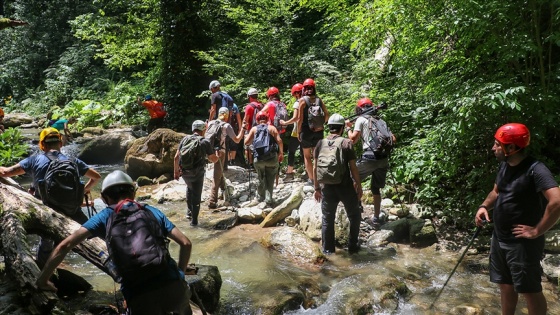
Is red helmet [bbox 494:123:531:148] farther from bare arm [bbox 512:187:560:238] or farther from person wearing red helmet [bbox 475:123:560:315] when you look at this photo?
bare arm [bbox 512:187:560:238]

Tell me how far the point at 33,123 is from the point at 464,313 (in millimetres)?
23500

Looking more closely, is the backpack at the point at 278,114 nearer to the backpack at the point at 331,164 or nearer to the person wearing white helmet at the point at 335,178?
the person wearing white helmet at the point at 335,178

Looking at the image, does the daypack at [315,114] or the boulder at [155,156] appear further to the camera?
the boulder at [155,156]

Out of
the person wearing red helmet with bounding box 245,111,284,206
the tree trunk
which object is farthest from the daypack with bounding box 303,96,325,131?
the tree trunk

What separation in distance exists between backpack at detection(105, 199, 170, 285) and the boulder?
28.6ft

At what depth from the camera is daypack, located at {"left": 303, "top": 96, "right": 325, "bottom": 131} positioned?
7809 millimetres

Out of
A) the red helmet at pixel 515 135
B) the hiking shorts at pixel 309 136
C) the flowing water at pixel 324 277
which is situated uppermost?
the red helmet at pixel 515 135

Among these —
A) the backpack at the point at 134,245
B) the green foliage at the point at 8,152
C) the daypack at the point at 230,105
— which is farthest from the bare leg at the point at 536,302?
the green foliage at the point at 8,152

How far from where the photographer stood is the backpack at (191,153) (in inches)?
293

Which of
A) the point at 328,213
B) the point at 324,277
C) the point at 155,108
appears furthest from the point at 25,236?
the point at 155,108

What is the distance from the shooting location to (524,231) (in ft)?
12.1

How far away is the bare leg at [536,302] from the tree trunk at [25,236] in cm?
377

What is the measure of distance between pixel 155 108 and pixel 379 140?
10.3 m

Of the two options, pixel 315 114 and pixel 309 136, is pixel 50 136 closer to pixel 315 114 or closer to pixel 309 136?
pixel 315 114
